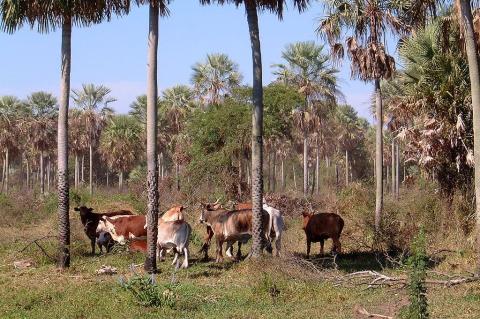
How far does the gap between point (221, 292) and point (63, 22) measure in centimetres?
839

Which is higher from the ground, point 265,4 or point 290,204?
point 265,4

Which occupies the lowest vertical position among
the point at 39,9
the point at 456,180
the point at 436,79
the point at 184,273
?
the point at 184,273

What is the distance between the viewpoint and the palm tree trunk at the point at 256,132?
57.5 ft

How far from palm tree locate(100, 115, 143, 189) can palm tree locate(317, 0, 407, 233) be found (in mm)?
36685

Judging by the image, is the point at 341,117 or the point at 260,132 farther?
the point at 341,117

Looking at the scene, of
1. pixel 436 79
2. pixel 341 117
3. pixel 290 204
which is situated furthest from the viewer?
pixel 341 117

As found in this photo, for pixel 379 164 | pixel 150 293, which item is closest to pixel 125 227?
pixel 150 293

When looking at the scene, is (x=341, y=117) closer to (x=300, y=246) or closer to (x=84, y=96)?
(x=84, y=96)

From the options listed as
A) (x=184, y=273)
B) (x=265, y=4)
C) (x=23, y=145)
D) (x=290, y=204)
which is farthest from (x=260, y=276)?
(x=23, y=145)

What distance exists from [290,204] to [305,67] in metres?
14.4

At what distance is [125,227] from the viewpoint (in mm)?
21078

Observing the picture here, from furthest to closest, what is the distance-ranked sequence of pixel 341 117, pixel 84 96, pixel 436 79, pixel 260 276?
pixel 341 117, pixel 84 96, pixel 436 79, pixel 260 276

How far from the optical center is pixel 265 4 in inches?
714

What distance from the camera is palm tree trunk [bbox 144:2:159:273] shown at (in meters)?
16.9
